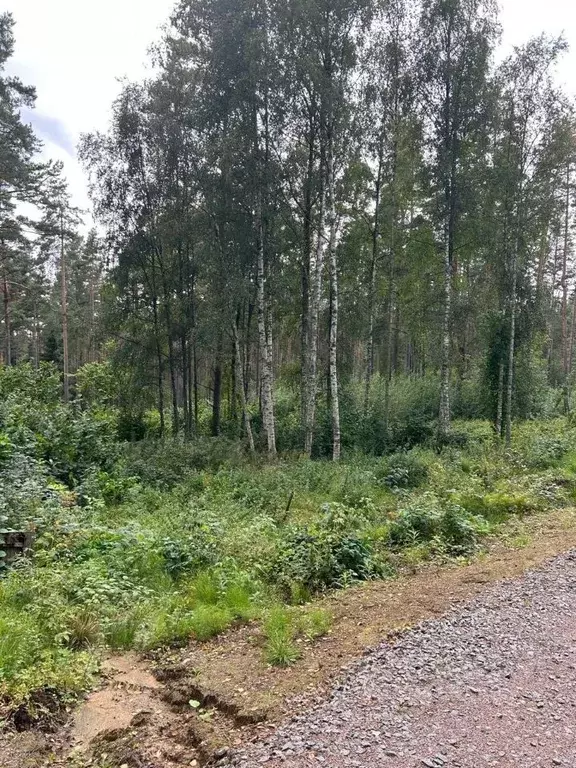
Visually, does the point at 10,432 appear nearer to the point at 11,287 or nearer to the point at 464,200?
the point at 464,200

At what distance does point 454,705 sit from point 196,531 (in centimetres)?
417

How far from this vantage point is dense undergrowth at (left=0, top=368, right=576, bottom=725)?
164 inches

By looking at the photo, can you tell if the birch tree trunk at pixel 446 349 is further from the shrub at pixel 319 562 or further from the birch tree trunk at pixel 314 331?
the shrub at pixel 319 562

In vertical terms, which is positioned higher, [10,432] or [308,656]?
[10,432]

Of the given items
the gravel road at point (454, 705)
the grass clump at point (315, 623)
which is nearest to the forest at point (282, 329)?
the grass clump at point (315, 623)

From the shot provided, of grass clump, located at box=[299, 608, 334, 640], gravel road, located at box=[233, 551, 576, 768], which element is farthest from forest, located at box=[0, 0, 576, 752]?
gravel road, located at box=[233, 551, 576, 768]

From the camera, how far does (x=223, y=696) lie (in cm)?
337

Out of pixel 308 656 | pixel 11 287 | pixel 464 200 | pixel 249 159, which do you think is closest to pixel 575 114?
pixel 464 200

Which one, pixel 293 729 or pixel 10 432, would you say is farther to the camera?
pixel 10 432

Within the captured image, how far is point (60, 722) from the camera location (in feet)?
10.5

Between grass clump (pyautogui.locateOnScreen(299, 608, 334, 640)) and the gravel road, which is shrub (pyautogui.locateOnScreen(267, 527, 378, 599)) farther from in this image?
the gravel road

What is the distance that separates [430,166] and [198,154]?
724 cm

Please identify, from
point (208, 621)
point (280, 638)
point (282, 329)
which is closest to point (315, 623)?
point (280, 638)

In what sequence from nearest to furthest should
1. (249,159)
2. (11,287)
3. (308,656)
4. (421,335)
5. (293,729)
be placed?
(293,729) < (308,656) < (249,159) < (421,335) < (11,287)
